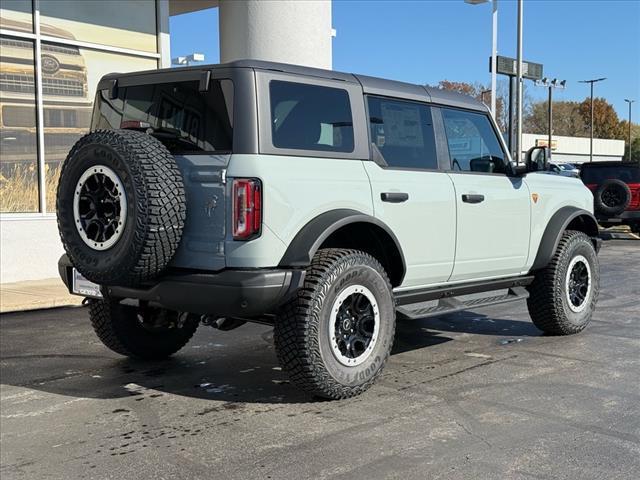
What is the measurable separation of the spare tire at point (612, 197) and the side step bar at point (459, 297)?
1047cm

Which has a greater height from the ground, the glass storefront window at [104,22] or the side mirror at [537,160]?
the glass storefront window at [104,22]

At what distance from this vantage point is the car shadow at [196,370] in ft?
16.7

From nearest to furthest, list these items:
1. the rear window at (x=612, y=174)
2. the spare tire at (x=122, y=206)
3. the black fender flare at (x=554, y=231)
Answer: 1. the spare tire at (x=122, y=206)
2. the black fender flare at (x=554, y=231)
3. the rear window at (x=612, y=174)

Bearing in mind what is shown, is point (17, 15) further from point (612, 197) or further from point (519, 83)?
point (519, 83)

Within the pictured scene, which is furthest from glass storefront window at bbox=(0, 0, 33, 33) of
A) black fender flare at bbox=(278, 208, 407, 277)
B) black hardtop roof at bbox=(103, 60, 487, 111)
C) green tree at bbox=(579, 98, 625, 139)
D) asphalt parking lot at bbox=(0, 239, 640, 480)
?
green tree at bbox=(579, 98, 625, 139)

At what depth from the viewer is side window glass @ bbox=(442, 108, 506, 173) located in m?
5.95

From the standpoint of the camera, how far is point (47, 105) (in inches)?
459

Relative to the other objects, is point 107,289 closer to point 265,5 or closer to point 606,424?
point 606,424

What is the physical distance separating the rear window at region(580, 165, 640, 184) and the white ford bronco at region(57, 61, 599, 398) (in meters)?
12.0

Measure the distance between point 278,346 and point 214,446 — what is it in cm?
84

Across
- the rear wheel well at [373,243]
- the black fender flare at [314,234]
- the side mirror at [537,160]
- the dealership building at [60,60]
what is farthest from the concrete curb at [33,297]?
the side mirror at [537,160]

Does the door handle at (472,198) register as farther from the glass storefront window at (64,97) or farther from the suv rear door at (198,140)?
the glass storefront window at (64,97)

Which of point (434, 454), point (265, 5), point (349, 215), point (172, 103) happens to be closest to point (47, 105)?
point (265, 5)

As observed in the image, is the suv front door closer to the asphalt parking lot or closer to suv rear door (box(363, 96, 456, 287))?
suv rear door (box(363, 96, 456, 287))
